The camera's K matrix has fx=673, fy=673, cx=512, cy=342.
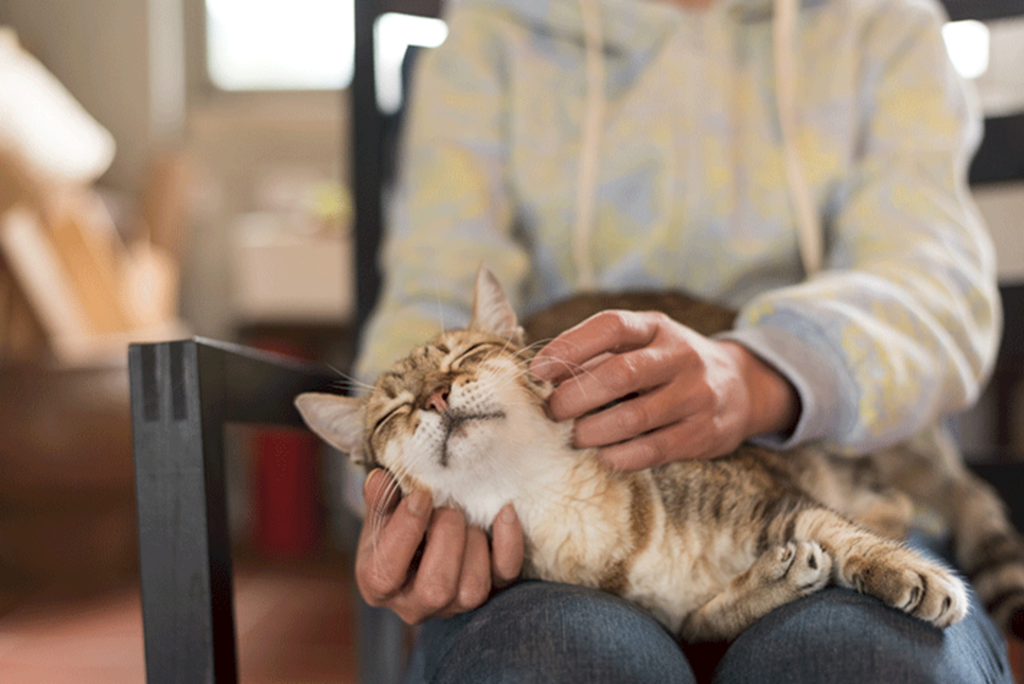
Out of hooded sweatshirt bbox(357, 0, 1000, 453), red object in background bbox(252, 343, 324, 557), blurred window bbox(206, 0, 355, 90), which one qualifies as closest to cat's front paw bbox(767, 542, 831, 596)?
hooded sweatshirt bbox(357, 0, 1000, 453)

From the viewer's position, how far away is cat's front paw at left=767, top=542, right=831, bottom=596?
1.62 feet

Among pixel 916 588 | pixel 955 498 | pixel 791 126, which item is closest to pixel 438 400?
pixel 916 588

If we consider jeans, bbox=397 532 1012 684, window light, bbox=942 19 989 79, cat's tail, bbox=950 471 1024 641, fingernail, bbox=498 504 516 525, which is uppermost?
window light, bbox=942 19 989 79

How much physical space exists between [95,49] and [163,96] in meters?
0.56

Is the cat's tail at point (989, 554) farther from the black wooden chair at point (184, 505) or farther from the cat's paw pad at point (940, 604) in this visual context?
the black wooden chair at point (184, 505)

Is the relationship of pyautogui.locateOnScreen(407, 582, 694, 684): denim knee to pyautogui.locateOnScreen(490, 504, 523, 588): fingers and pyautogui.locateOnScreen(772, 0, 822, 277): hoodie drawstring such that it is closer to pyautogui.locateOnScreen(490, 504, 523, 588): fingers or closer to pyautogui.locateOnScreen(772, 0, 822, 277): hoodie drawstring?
pyautogui.locateOnScreen(490, 504, 523, 588): fingers

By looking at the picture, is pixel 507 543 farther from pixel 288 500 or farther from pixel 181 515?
pixel 288 500

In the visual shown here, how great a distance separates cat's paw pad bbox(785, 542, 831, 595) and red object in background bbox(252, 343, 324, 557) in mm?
1234

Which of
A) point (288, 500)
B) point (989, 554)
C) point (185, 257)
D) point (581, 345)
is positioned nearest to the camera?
point (581, 345)

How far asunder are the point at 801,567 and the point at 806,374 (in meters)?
0.17

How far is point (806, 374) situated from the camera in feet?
1.90

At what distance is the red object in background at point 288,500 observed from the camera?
5.18ft

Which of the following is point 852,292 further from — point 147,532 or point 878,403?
point 147,532

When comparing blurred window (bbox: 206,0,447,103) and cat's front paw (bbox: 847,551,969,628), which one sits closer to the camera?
cat's front paw (bbox: 847,551,969,628)
